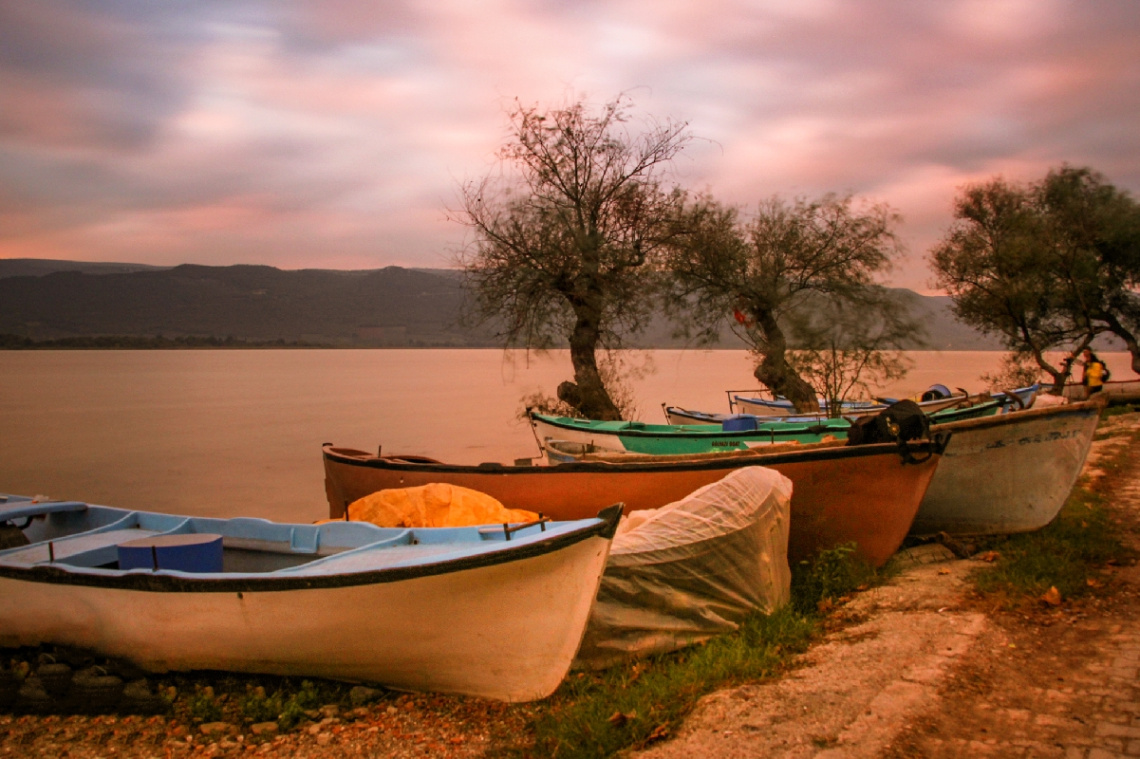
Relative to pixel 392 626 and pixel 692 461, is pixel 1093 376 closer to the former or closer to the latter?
pixel 692 461

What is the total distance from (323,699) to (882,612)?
421 centimetres

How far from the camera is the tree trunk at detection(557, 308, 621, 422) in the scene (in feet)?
67.4

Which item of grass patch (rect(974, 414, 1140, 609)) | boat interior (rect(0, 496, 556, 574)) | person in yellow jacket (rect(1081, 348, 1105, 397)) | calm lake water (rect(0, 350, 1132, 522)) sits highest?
person in yellow jacket (rect(1081, 348, 1105, 397))

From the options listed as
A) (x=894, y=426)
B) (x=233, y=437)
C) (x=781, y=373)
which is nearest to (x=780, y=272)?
(x=781, y=373)

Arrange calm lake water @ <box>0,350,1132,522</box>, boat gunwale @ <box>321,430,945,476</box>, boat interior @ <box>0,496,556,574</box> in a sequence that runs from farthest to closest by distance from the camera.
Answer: calm lake water @ <box>0,350,1132,522</box>, boat gunwale @ <box>321,430,945,476</box>, boat interior @ <box>0,496,556,574</box>

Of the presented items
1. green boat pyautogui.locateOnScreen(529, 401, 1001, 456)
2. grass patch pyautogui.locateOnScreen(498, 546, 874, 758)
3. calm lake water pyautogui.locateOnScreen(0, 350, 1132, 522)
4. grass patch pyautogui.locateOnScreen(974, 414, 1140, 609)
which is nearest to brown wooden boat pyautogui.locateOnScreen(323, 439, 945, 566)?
grass patch pyautogui.locateOnScreen(974, 414, 1140, 609)

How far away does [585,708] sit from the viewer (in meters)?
5.09

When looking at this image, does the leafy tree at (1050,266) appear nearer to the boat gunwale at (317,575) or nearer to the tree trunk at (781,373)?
the tree trunk at (781,373)

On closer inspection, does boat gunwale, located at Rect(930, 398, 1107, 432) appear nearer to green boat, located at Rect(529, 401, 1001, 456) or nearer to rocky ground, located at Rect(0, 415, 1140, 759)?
rocky ground, located at Rect(0, 415, 1140, 759)

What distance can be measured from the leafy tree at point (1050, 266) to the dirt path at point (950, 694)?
73.7 feet

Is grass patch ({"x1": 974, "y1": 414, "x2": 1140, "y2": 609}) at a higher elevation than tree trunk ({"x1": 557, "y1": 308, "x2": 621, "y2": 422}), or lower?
lower

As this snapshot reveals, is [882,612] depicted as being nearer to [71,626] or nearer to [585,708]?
[585,708]

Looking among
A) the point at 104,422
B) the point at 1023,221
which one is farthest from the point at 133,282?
the point at 1023,221

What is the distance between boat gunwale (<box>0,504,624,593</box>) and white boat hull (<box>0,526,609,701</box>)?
4 centimetres
